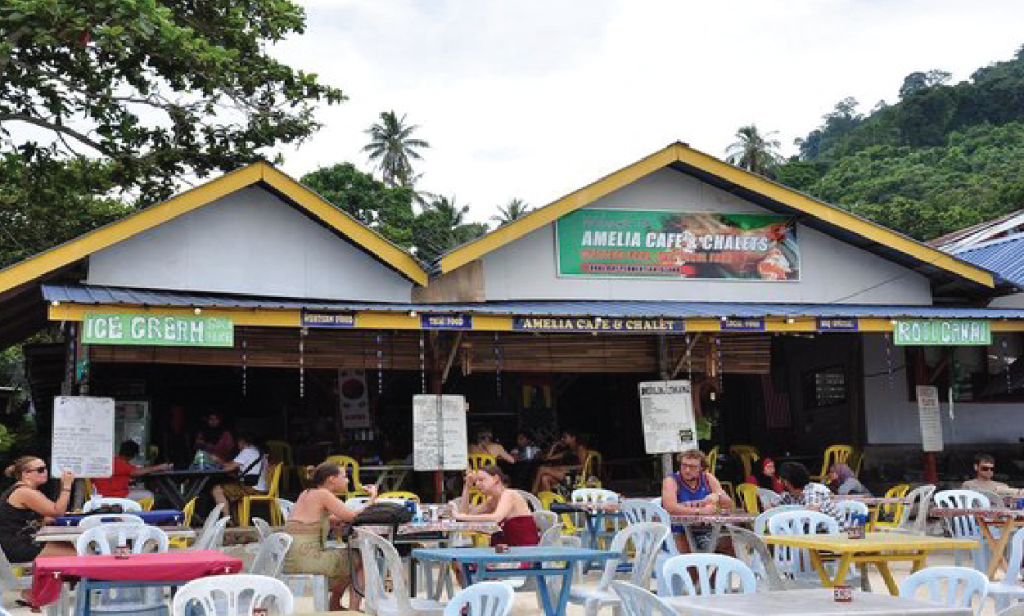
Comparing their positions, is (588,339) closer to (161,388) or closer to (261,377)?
(261,377)

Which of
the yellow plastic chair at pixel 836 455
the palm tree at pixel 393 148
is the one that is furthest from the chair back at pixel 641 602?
the palm tree at pixel 393 148

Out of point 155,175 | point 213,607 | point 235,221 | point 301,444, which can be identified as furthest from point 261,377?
point 213,607

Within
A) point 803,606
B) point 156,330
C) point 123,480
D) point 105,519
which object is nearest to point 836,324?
point 156,330

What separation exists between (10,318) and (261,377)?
4.29 metres

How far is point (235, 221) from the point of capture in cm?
1398

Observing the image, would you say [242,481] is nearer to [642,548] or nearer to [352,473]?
[352,473]

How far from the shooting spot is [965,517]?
10328 millimetres

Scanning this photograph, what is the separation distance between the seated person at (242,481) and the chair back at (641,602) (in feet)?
31.0

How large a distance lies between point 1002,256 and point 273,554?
15519mm

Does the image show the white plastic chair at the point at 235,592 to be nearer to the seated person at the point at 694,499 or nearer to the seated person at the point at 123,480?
the seated person at the point at 694,499

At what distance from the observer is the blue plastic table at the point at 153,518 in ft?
32.3

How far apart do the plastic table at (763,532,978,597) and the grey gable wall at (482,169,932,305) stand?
310 inches

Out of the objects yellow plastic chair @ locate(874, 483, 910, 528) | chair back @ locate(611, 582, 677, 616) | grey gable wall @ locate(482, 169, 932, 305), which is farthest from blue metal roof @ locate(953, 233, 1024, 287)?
chair back @ locate(611, 582, 677, 616)

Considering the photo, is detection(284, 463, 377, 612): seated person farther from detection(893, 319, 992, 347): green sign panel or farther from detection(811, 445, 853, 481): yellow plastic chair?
detection(811, 445, 853, 481): yellow plastic chair
